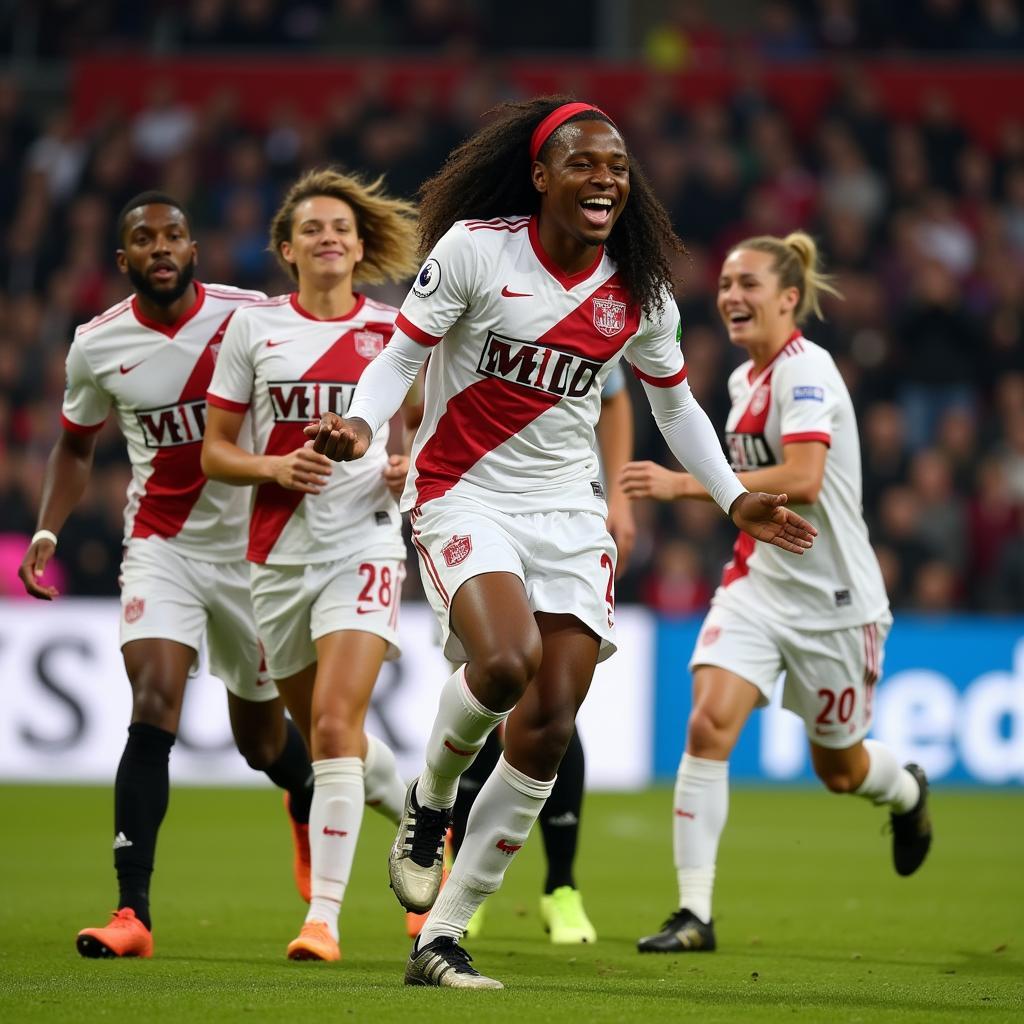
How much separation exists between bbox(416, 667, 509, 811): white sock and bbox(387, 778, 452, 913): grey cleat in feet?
0.12

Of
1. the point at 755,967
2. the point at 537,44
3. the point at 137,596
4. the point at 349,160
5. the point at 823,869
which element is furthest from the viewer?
the point at 537,44

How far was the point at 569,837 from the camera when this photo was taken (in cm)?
698

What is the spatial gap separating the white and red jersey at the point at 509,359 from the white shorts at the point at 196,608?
133 cm

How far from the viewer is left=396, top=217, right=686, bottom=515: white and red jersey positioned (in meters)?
5.29

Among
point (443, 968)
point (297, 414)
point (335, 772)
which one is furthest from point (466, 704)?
point (297, 414)

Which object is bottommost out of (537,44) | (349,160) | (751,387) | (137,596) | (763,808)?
(763,808)

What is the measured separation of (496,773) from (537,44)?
16.2 m

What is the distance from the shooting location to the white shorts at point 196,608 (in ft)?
21.0

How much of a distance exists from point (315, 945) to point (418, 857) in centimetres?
84

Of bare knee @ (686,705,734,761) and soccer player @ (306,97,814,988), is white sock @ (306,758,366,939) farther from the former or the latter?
bare knee @ (686,705,734,761)

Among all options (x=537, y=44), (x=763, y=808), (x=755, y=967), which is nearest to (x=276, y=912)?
(x=755, y=967)

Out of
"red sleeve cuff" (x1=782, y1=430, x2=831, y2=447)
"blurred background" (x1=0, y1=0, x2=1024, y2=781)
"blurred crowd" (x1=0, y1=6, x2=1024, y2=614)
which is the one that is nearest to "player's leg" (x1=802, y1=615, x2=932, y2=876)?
"red sleeve cuff" (x1=782, y1=430, x2=831, y2=447)

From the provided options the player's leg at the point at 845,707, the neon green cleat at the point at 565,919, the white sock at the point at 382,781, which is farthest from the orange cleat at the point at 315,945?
the player's leg at the point at 845,707

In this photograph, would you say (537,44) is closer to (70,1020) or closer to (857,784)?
(857,784)
